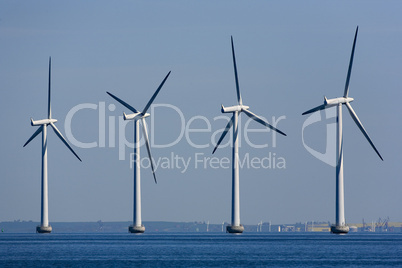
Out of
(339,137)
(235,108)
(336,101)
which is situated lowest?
(339,137)

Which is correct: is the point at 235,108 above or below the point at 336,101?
below

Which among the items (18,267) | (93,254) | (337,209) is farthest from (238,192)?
(18,267)

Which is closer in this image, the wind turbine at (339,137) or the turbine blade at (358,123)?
the turbine blade at (358,123)

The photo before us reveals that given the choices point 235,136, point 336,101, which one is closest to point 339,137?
point 336,101

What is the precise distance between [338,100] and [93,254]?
188 feet

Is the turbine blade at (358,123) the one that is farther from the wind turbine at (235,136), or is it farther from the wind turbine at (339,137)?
the wind turbine at (235,136)

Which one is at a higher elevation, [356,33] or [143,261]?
[356,33]

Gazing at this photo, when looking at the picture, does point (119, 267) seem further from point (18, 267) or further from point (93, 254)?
point (93, 254)

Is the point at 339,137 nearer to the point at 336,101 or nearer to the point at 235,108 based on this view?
the point at 336,101

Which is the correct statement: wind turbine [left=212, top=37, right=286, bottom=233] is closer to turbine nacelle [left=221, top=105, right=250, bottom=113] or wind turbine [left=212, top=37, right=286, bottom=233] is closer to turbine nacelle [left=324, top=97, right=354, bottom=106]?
turbine nacelle [left=221, top=105, right=250, bottom=113]

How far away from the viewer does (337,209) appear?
154 metres

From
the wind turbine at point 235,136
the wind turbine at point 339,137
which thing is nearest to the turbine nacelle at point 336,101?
the wind turbine at point 339,137

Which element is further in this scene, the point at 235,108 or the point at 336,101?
the point at 235,108

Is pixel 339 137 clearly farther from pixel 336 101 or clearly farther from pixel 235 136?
pixel 235 136
